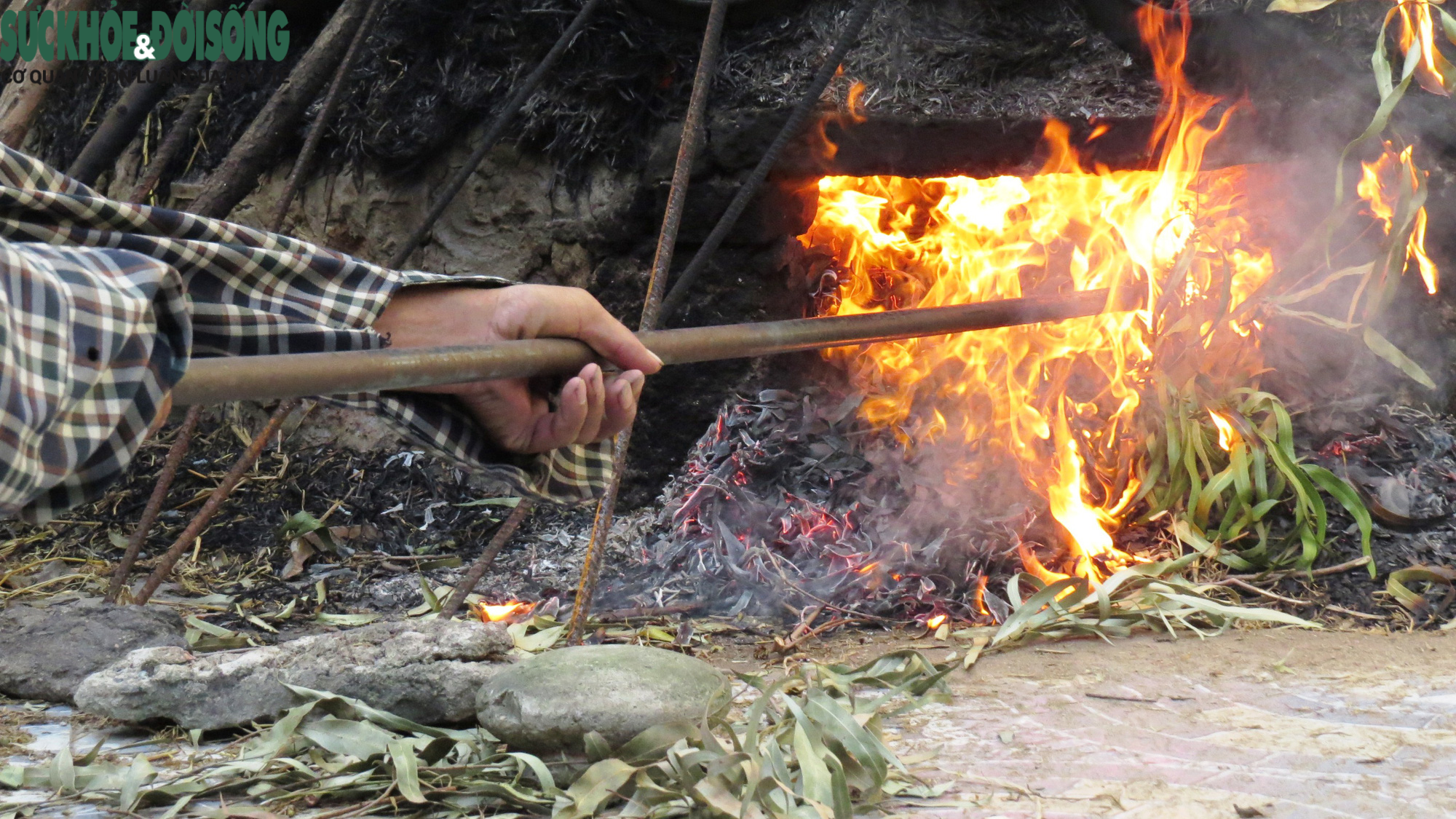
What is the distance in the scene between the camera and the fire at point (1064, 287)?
139 inches

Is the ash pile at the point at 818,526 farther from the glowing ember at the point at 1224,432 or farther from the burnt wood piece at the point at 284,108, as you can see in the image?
the burnt wood piece at the point at 284,108

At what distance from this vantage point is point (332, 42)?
146 inches

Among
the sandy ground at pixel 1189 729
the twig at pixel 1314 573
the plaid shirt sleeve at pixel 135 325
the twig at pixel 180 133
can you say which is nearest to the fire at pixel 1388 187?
the twig at pixel 1314 573

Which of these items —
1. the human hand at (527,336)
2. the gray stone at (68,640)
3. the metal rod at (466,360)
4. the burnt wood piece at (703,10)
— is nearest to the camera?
the metal rod at (466,360)

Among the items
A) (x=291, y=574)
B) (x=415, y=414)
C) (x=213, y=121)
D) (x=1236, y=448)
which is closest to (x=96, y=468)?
(x=415, y=414)

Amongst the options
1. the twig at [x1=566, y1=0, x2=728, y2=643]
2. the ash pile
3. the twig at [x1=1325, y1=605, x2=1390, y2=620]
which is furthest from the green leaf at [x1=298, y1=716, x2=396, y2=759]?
the twig at [x1=1325, y1=605, x2=1390, y2=620]

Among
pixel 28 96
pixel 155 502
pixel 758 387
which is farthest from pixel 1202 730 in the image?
pixel 28 96

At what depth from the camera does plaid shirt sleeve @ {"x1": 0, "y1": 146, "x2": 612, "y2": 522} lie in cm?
99

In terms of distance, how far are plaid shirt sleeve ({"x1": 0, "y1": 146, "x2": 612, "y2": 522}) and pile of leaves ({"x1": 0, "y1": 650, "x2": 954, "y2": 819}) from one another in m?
0.46

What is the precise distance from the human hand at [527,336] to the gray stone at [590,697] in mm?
430

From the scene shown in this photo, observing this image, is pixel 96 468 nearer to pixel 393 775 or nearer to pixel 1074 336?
pixel 393 775

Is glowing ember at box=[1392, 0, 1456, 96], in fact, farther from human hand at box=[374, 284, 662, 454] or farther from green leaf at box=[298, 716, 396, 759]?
green leaf at box=[298, 716, 396, 759]

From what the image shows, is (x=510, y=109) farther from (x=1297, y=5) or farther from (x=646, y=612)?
(x=1297, y=5)

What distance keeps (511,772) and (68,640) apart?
1.43 meters
